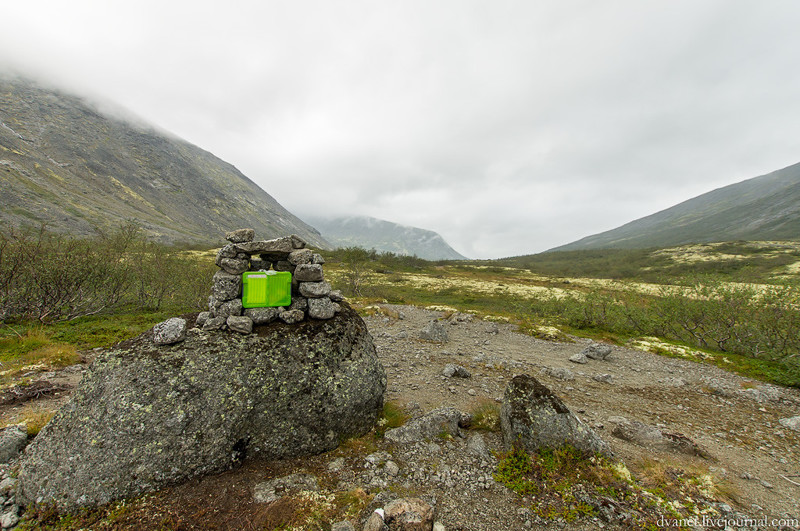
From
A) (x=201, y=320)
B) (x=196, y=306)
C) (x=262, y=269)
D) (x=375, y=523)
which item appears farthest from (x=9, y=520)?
(x=196, y=306)

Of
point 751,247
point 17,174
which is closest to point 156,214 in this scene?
point 17,174

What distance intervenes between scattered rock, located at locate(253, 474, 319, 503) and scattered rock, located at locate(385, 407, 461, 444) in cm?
227

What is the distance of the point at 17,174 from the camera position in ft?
424

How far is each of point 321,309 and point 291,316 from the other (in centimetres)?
82

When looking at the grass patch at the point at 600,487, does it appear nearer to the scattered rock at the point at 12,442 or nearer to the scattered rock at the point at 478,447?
the scattered rock at the point at 478,447

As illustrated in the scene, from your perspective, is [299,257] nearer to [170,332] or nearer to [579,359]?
[170,332]

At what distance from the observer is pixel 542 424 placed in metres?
6.93

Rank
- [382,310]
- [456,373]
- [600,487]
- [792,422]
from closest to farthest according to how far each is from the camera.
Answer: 1. [600,487]
2. [792,422]
3. [456,373]
4. [382,310]

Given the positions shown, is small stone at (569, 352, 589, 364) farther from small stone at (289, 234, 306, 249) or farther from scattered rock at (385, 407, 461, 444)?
small stone at (289, 234, 306, 249)

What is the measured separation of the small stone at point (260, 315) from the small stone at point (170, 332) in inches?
54.9

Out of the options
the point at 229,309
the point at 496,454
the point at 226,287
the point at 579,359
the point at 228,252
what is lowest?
the point at 579,359

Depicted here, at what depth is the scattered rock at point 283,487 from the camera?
5.41m

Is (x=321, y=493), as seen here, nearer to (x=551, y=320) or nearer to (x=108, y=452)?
(x=108, y=452)

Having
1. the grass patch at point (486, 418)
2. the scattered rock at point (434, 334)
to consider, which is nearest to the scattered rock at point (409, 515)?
the grass patch at point (486, 418)
